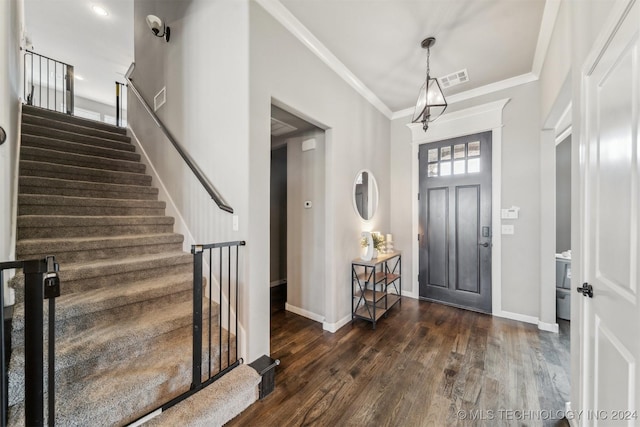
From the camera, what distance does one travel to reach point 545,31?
2172 millimetres

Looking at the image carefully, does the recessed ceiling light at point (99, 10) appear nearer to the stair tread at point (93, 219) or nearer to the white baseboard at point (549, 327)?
the stair tread at point (93, 219)

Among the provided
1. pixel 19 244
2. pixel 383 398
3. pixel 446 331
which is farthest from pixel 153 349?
pixel 446 331

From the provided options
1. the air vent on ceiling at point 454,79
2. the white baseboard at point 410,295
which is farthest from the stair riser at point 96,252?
the air vent on ceiling at point 454,79

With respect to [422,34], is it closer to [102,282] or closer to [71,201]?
[102,282]

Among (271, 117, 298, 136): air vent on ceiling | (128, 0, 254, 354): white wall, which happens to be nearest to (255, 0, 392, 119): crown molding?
(128, 0, 254, 354): white wall

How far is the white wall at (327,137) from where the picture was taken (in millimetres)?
1896

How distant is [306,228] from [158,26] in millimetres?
2916

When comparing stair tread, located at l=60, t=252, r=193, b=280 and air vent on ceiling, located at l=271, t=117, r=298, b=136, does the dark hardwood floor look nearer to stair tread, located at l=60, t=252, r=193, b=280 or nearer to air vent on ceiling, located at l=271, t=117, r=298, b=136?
stair tread, located at l=60, t=252, r=193, b=280

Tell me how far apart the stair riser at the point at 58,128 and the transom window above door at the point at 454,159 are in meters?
4.63

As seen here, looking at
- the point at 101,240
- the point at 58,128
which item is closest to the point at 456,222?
the point at 101,240

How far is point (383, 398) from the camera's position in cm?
171

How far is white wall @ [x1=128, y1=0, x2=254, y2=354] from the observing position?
73.2 inches

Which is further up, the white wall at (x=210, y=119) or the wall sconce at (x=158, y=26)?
the wall sconce at (x=158, y=26)

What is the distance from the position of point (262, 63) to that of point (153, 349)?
222cm
